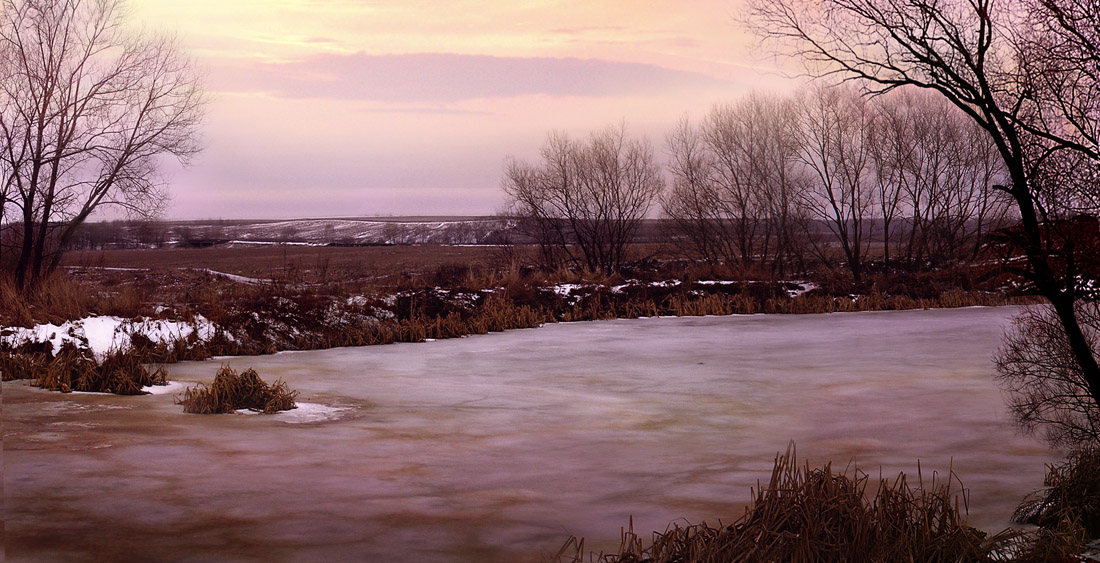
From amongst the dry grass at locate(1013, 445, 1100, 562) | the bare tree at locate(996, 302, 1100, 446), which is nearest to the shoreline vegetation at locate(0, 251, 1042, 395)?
the bare tree at locate(996, 302, 1100, 446)

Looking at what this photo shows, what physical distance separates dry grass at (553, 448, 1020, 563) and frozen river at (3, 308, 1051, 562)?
3.63 ft

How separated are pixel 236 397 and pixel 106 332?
5.62 metres

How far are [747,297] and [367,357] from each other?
1136 centimetres

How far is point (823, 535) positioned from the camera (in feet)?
18.1

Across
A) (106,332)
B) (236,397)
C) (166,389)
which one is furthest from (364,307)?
(236,397)

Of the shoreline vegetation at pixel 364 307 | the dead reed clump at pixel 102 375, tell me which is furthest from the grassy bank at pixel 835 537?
the dead reed clump at pixel 102 375

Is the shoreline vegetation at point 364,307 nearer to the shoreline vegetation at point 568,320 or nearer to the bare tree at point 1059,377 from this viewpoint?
the shoreline vegetation at point 568,320

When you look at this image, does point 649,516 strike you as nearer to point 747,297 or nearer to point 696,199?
point 747,297

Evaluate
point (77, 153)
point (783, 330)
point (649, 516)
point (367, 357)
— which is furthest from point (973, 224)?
point (649, 516)

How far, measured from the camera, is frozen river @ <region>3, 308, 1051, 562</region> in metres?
6.52

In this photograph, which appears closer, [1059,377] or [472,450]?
[1059,377]

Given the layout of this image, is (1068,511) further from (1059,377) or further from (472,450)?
(472,450)

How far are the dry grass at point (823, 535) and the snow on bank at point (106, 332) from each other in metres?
10.8

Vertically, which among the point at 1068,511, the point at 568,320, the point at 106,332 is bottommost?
the point at 568,320
